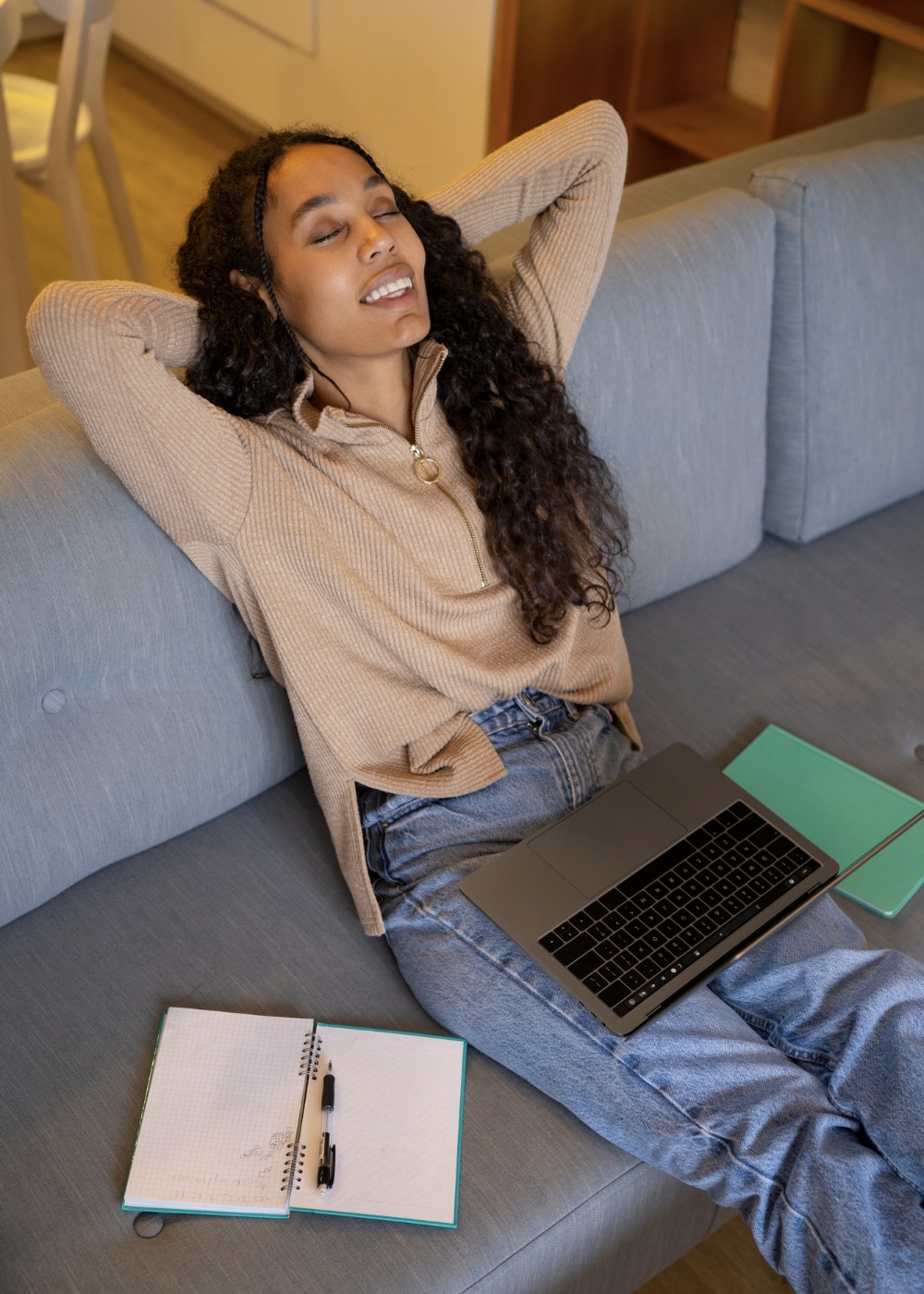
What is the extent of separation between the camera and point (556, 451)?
1508 millimetres

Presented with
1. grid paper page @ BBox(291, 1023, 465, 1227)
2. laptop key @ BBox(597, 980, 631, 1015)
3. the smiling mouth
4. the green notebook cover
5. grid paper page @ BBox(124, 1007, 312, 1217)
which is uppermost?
the smiling mouth

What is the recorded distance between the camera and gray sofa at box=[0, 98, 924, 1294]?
1153 mm

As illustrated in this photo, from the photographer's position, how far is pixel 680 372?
5.57 ft

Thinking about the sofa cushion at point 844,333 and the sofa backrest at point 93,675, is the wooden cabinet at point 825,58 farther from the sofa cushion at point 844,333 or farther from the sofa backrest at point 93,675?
the sofa backrest at point 93,675

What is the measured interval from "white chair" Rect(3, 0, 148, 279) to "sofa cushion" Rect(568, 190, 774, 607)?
1.39m

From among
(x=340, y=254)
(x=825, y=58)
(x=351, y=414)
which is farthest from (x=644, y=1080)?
(x=825, y=58)

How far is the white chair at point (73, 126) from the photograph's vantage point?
2451mm

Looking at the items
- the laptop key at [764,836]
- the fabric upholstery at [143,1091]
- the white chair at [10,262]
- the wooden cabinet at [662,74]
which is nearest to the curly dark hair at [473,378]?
the laptop key at [764,836]

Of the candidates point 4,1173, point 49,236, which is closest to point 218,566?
point 4,1173

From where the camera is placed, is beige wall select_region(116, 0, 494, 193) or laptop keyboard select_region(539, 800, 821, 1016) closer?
laptop keyboard select_region(539, 800, 821, 1016)

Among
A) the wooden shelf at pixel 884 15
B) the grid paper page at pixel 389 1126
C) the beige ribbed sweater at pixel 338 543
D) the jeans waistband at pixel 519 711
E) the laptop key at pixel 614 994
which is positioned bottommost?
the grid paper page at pixel 389 1126

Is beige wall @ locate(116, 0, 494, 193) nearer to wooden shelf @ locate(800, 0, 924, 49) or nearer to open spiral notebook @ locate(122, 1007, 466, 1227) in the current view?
wooden shelf @ locate(800, 0, 924, 49)

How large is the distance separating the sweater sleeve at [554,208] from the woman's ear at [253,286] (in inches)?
10.6

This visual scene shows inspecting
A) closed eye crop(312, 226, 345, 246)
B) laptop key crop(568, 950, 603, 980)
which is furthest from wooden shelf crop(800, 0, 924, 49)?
laptop key crop(568, 950, 603, 980)
